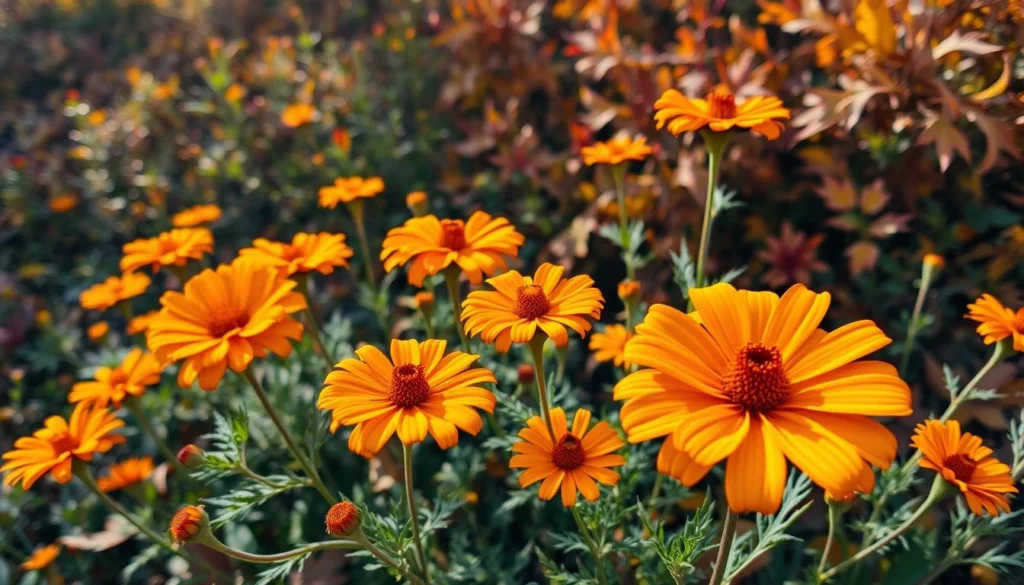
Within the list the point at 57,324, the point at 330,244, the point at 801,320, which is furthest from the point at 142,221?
the point at 801,320

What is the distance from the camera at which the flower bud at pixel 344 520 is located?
114 cm

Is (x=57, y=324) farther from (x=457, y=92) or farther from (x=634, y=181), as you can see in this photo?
(x=634, y=181)

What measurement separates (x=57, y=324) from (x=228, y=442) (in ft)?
8.72

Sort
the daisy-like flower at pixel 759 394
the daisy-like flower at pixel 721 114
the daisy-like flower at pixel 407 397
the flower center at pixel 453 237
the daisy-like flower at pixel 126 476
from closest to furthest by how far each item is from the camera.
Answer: the daisy-like flower at pixel 759 394, the daisy-like flower at pixel 407 397, the daisy-like flower at pixel 721 114, the flower center at pixel 453 237, the daisy-like flower at pixel 126 476

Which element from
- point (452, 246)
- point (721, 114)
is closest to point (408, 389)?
point (452, 246)

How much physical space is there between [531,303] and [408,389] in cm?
28

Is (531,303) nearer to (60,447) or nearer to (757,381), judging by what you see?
(757,381)

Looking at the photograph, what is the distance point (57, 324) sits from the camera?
3.39 metres

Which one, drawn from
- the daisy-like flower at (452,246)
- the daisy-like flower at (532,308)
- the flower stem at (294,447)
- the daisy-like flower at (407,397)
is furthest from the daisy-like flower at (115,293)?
the daisy-like flower at (532,308)

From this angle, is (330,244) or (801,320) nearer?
(801,320)

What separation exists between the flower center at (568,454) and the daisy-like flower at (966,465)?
63cm

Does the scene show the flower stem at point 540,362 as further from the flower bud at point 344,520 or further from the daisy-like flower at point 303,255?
the daisy-like flower at point 303,255

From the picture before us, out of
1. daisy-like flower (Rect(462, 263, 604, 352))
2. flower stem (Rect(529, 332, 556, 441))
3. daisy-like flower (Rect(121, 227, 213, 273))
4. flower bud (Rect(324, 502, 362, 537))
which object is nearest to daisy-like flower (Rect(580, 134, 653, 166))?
daisy-like flower (Rect(462, 263, 604, 352))

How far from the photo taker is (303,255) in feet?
5.46
